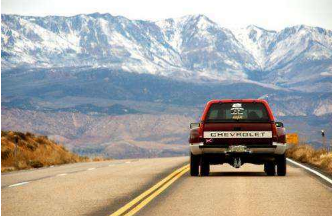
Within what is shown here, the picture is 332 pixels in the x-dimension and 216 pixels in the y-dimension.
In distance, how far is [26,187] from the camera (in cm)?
1989

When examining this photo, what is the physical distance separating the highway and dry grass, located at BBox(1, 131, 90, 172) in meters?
10.7

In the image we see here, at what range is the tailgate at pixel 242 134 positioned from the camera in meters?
20.8

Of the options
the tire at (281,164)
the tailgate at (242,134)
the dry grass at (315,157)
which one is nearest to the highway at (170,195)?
the tire at (281,164)

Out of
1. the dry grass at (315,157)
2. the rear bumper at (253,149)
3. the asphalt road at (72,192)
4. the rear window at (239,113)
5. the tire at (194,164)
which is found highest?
the rear window at (239,113)

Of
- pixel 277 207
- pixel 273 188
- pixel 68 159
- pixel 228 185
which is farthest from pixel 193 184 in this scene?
pixel 68 159

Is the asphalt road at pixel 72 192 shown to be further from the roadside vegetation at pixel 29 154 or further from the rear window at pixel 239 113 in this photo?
the roadside vegetation at pixel 29 154

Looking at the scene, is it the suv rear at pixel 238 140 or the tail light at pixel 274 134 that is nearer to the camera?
the suv rear at pixel 238 140

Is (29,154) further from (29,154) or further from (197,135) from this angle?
(197,135)

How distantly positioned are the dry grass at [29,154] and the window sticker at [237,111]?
39.3ft

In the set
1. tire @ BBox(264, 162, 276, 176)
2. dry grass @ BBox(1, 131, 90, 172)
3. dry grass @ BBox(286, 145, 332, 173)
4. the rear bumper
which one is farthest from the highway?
dry grass @ BBox(1, 131, 90, 172)

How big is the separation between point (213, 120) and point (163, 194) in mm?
4270

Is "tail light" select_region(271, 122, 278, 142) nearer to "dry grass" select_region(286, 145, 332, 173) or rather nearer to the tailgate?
the tailgate

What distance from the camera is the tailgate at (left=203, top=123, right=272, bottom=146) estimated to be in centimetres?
2083

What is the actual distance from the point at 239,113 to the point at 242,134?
71 cm
